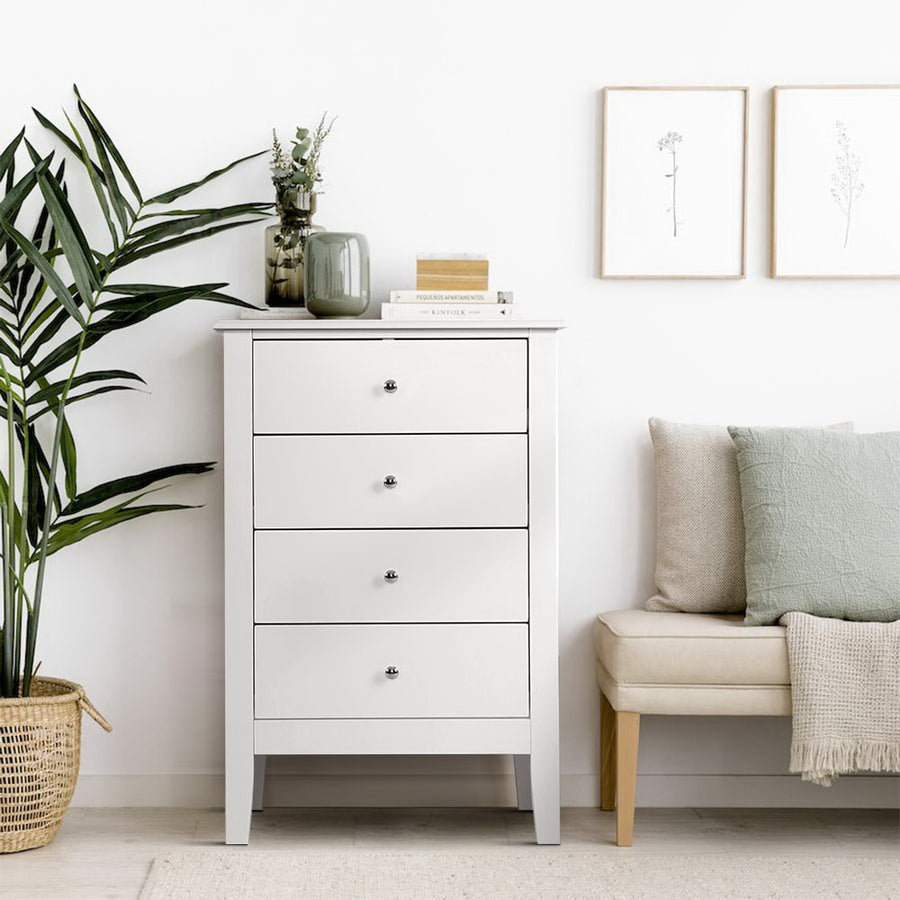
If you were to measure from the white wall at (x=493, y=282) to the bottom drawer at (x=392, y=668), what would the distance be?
16.1 inches

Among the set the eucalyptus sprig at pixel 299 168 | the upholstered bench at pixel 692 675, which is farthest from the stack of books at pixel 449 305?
the upholstered bench at pixel 692 675

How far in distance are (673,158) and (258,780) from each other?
5.94 ft

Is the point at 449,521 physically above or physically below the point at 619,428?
below

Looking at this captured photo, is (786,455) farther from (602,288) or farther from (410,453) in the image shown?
(410,453)

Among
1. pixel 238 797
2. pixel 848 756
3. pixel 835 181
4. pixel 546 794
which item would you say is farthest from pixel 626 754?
pixel 835 181

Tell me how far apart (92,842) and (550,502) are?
127 cm

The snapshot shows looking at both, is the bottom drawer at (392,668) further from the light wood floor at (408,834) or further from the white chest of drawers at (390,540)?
the light wood floor at (408,834)

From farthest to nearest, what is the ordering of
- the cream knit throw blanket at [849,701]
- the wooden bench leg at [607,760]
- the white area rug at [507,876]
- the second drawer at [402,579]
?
the wooden bench leg at [607,760], the second drawer at [402,579], the cream knit throw blanket at [849,701], the white area rug at [507,876]

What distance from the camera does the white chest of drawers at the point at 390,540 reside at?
230cm

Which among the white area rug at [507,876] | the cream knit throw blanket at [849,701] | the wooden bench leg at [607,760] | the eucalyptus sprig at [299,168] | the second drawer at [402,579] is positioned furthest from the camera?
the wooden bench leg at [607,760]

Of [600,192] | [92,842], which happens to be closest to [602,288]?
[600,192]

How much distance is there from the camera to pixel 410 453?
2314 millimetres

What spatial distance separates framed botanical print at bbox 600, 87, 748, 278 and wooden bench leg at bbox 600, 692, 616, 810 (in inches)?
42.5

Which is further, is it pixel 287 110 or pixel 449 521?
pixel 287 110
